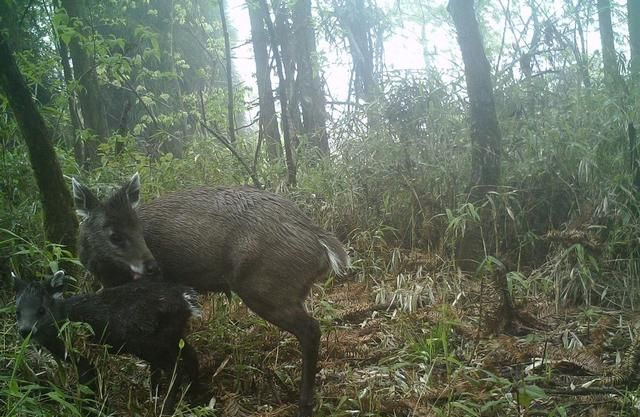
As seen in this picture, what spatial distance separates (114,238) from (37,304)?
0.65 metres

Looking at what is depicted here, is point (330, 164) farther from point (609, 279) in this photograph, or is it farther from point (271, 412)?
point (271, 412)

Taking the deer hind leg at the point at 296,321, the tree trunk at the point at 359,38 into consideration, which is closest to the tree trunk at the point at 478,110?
the deer hind leg at the point at 296,321

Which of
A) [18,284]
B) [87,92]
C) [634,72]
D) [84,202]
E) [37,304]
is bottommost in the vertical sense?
[37,304]

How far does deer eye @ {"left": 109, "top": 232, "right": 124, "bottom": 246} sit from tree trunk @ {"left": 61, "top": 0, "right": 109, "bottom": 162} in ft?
13.5

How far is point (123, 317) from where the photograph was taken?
3809 mm

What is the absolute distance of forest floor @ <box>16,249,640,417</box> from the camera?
3455 millimetres

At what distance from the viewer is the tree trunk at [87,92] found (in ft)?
26.2

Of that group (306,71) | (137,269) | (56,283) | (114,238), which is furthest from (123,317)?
(306,71)

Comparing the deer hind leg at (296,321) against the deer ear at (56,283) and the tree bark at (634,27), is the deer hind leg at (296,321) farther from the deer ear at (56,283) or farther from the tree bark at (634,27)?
the tree bark at (634,27)

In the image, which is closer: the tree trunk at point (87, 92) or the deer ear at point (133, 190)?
the deer ear at point (133, 190)

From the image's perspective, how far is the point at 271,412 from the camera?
3646 millimetres

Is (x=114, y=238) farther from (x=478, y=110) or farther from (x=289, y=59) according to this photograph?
(x=289, y=59)

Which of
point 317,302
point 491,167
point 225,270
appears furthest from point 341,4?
point 225,270

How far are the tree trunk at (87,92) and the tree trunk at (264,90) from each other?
2.26m
